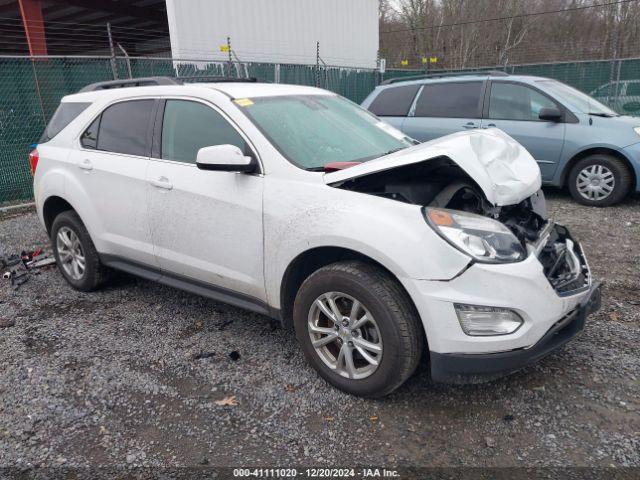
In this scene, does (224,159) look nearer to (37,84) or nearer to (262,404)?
(262,404)

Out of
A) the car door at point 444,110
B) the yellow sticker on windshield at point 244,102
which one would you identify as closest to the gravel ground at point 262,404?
the yellow sticker on windshield at point 244,102

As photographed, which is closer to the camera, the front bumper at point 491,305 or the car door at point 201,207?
the front bumper at point 491,305

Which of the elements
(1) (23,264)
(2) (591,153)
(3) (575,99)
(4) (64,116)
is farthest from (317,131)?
(3) (575,99)

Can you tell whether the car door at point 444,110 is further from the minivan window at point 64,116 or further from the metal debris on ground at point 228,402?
the metal debris on ground at point 228,402

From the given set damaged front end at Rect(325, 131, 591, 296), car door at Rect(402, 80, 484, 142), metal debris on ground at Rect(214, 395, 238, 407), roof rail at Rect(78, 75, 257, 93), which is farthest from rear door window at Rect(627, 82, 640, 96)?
metal debris on ground at Rect(214, 395, 238, 407)

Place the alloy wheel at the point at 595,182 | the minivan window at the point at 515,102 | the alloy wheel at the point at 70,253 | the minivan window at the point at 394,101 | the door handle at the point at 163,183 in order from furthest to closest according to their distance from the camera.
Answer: the minivan window at the point at 394,101 → the minivan window at the point at 515,102 → the alloy wheel at the point at 595,182 → the alloy wheel at the point at 70,253 → the door handle at the point at 163,183

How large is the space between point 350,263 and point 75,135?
2.95 metres

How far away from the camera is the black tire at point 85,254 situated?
435 cm

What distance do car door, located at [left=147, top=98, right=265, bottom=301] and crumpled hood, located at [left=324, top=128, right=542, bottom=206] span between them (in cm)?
65

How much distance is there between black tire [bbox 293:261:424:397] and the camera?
258cm

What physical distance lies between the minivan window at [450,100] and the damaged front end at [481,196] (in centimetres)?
443

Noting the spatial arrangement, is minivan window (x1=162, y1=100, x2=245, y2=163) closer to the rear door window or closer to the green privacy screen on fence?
the green privacy screen on fence

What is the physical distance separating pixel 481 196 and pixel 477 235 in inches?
17.6

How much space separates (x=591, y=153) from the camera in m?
6.82
